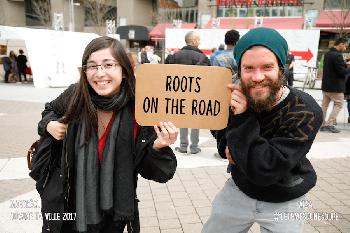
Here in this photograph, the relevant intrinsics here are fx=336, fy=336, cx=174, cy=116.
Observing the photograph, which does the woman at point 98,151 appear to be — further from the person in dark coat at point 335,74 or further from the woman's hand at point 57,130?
the person in dark coat at point 335,74

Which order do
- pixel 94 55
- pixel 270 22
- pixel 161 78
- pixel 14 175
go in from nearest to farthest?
pixel 161 78
pixel 94 55
pixel 14 175
pixel 270 22

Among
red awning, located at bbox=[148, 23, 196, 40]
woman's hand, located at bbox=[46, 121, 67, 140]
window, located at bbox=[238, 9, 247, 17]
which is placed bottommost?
woman's hand, located at bbox=[46, 121, 67, 140]

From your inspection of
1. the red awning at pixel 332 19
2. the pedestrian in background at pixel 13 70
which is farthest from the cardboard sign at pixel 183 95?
the red awning at pixel 332 19

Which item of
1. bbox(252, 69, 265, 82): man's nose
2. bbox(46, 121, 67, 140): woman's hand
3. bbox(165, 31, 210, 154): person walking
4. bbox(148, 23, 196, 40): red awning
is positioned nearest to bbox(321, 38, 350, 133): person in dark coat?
bbox(165, 31, 210, 154): person walking

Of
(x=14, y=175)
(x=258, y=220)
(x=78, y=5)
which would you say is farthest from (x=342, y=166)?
(x=78, y=5)

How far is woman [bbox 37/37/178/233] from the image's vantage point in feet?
6.22

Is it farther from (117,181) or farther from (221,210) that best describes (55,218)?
(221,210)

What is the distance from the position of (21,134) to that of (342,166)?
6.05 m

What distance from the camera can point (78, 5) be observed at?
39438 millimetres

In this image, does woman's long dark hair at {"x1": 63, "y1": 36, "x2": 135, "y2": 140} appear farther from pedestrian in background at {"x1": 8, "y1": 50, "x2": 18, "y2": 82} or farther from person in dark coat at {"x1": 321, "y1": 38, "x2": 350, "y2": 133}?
pedestrian in background at {"x1": 8, "y1": 50, "x2": 18, "y2": 82}

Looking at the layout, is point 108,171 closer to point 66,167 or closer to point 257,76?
point 66,167

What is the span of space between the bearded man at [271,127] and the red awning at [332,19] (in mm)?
24019

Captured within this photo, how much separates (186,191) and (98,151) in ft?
8.16

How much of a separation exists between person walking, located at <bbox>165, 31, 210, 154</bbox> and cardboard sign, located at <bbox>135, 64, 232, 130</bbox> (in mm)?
3630
